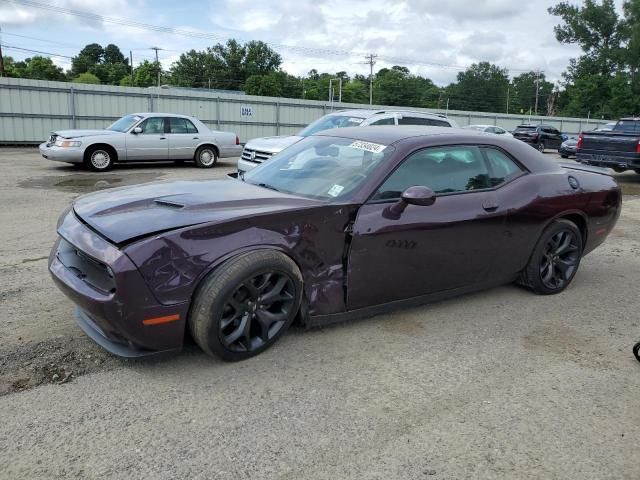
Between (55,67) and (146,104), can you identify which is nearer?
(146,104)

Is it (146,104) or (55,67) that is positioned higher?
(55,67)

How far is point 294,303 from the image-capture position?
3.48 meters

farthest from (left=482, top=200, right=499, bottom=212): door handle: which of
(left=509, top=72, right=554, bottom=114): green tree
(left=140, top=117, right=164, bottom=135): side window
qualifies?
(left=509, top=72, right=554, bottom=114): green tree

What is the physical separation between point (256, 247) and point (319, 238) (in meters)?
0.47

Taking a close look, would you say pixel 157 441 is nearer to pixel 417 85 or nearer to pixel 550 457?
pixel 550 457

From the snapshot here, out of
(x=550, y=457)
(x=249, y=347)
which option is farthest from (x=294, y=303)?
(x=550, y=457)

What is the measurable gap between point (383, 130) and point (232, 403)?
102 inches

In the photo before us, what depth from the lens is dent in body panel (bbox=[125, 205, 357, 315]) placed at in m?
2.96

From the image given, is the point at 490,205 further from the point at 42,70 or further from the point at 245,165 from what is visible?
the point at 42,70

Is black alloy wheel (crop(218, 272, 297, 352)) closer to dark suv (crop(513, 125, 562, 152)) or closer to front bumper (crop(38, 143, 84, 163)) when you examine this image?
front bumper (crop(38, 143, 84, 163))

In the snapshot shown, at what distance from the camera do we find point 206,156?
15.1 metres

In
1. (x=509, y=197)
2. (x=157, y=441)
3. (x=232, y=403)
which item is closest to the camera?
(x=157, y=441)

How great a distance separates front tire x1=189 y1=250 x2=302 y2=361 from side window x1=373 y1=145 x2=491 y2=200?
93 centimetres

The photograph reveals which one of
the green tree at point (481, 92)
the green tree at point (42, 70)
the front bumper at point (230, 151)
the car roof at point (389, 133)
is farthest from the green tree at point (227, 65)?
the car roof at point (389, 133)
